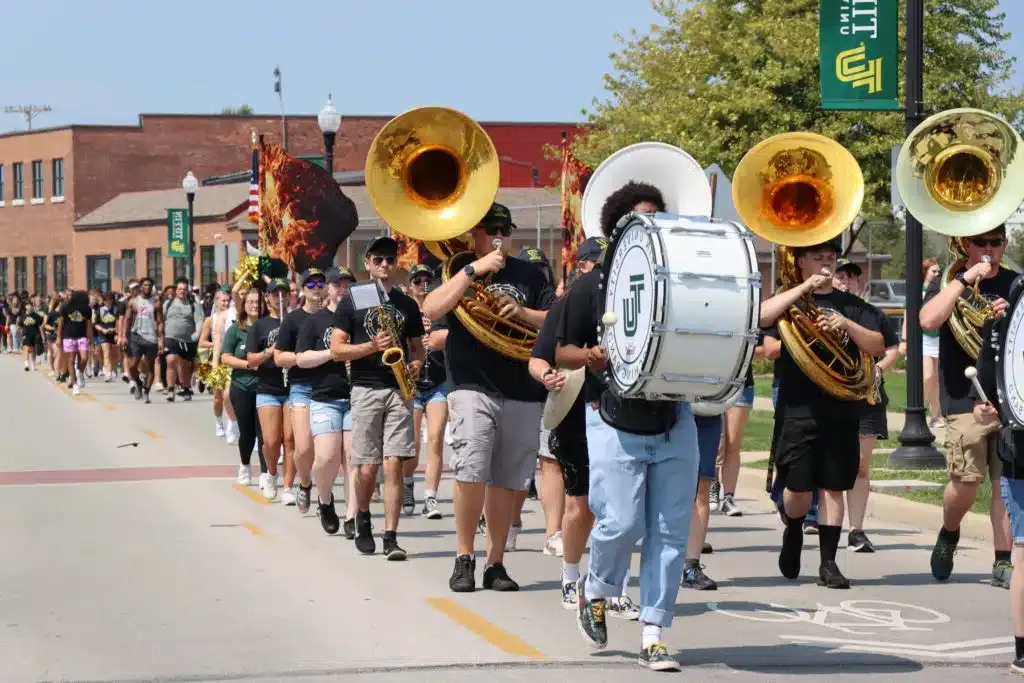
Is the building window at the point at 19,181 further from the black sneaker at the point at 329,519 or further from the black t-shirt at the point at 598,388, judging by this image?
the black t-shirt at the point at 598,388

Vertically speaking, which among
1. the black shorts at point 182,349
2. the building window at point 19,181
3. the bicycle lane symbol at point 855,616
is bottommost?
the bicycle lane symbol at point 855,616

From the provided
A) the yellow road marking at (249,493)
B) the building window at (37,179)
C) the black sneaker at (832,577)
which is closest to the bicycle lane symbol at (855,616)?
the black sneaker at (832,577)

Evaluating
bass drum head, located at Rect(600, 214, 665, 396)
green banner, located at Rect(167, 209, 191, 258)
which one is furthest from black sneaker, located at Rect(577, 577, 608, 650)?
green banner, located at Rect(167, 209, 191, 258)

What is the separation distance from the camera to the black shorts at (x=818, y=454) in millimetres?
9578

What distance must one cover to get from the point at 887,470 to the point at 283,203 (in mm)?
7096

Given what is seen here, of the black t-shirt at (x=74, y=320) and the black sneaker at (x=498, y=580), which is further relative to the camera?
the black t-shirt at (x=74, y=320)

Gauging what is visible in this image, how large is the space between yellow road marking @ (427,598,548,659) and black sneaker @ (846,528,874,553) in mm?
3144

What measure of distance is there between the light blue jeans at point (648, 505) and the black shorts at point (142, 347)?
22.2 metres

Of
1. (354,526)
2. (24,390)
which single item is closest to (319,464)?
(354,526)

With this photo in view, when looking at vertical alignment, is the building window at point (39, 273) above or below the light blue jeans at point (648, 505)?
above

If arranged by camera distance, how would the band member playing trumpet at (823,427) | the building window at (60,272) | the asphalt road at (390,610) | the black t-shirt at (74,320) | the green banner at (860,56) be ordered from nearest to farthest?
the asphalt road at (390,610) → the band member playing trumpet at (823,427) → the green banner at (860,56) → the black t-shirt at (74,320) → the building window at (60,272)

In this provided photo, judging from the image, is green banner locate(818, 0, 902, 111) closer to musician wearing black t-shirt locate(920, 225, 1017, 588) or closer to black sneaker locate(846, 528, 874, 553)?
black sneaker locate(846, 528, 874, 553)

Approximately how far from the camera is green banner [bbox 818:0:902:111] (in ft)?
52.4

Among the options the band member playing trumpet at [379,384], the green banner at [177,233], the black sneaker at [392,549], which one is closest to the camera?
the black sneaker at [392,549]
